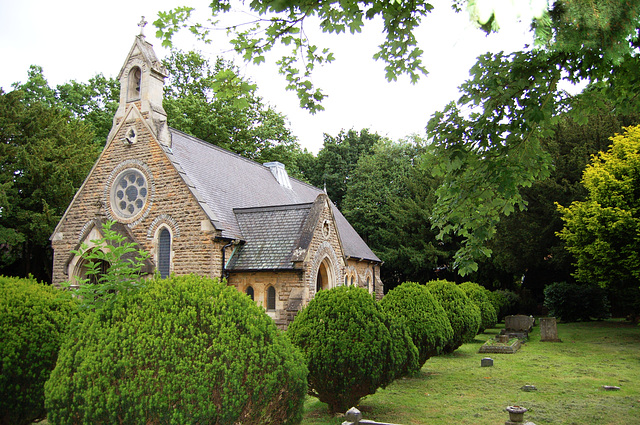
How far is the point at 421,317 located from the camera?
12656 millimetres

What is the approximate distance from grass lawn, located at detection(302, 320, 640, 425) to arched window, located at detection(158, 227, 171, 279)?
8.83 meters

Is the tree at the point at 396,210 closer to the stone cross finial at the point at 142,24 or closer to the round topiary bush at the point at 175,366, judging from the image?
the stone cross finial at the point at 142,24

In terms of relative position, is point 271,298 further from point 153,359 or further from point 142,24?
point 153,359

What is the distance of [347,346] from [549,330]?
52.6 ft

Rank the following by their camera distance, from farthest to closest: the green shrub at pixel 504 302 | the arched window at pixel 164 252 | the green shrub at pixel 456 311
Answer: the green shrub at pixel 504 302
the arched window at pixel 164 252
the green shrub at pixel 456 311

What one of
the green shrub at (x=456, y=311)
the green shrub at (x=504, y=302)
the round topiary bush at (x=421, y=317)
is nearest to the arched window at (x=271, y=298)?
Result: the round topiary bush at (x=421, y=317)

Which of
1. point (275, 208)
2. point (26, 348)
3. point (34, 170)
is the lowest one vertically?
point (26, 348)

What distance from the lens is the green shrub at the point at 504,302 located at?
27731 millimetres

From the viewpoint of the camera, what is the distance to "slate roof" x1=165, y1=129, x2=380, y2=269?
17.2 metres

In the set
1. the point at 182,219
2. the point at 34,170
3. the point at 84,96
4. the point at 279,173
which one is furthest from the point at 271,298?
the point at 84,96

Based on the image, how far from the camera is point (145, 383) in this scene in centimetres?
505

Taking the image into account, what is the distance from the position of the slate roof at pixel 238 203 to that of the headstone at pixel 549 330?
9.20m

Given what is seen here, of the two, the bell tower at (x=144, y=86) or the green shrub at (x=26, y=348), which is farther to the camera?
the bell tower at (x=144, y=86)

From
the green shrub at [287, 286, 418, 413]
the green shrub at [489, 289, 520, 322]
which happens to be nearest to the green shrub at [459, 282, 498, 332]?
the green shrub at [489, 289, 520, 322]
